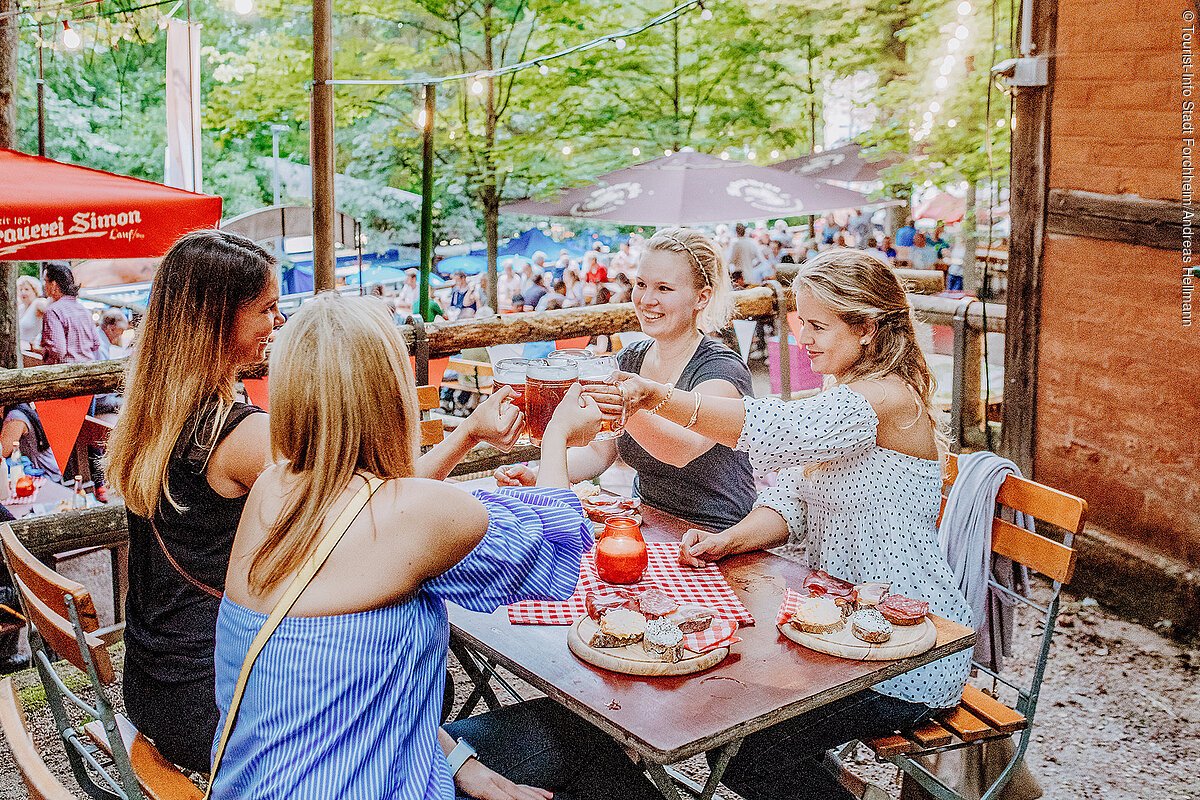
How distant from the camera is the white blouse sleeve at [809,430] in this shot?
252 centimetres

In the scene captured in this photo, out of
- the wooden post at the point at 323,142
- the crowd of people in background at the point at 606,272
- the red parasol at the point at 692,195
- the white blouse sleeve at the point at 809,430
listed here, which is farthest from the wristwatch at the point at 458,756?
the red parasol at the point at 692,195

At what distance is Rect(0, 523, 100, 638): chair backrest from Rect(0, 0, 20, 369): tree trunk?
15.8 ft

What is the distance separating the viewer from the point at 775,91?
14.8 m

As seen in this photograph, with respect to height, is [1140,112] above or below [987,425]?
above

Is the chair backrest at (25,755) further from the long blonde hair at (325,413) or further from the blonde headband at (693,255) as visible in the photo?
the blonde headband at (693,255)

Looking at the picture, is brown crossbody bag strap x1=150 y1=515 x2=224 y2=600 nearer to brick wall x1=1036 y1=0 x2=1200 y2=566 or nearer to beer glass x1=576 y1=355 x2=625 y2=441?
beer glass x1=576 y1=355 x2=625 y2=441

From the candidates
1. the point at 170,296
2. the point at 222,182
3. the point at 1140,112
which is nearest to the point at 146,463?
the point at 170,296

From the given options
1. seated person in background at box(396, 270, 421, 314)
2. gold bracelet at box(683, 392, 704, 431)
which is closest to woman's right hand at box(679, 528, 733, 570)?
gold bracelet at box(683, 392, 704, 431)

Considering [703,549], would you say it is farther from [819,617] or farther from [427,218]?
[427,218]

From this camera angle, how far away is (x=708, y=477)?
3148 millimetres

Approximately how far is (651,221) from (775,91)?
6519mm

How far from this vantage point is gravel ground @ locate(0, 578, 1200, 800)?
131 inches

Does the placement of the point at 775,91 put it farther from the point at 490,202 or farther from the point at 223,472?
the point at 223,472

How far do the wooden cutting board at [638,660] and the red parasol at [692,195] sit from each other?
726cm
